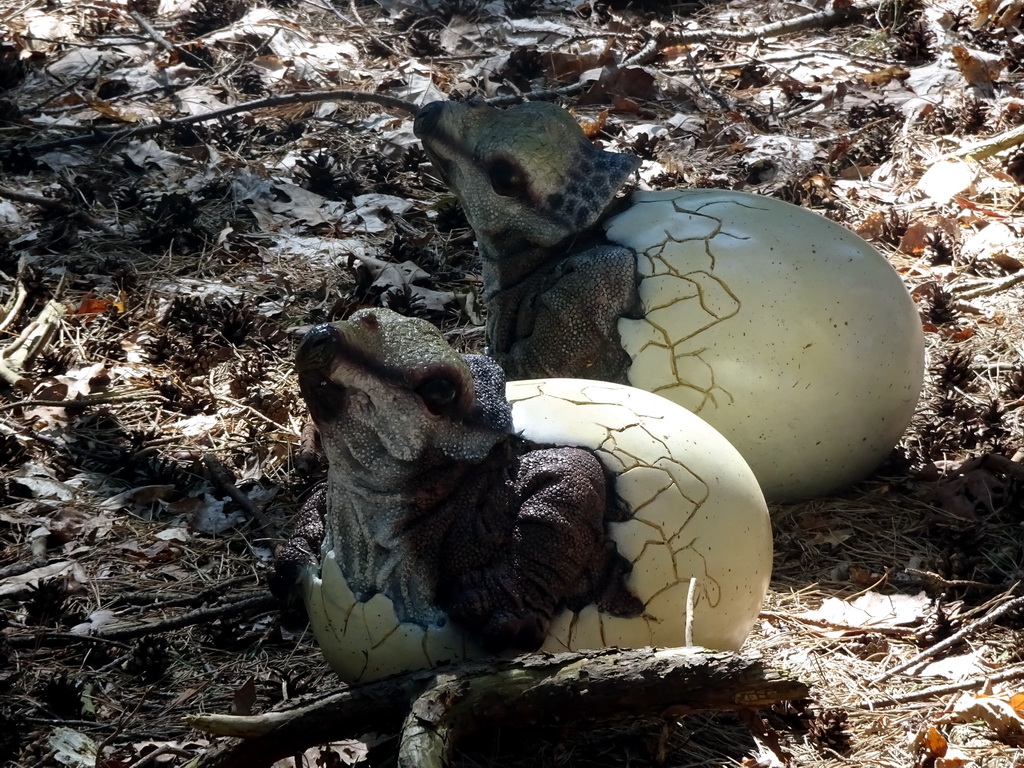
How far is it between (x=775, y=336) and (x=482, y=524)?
4.84 ft

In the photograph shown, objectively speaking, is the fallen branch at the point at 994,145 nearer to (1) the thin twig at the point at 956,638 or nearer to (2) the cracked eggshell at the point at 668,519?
(1) the thin twig at the point at 956,638

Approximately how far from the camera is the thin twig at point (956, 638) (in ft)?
12.0

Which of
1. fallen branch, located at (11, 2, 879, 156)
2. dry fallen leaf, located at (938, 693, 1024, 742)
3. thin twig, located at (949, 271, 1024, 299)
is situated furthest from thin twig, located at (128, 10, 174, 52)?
dry fallen leaf, located at (938, 693, 1024, 742)

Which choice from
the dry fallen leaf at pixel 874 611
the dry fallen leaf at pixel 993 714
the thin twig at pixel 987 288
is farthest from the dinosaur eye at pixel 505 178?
the thin twig at pixel 987 288

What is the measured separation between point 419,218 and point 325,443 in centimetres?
377

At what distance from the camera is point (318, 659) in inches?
150

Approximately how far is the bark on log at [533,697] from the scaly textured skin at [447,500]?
204 mm

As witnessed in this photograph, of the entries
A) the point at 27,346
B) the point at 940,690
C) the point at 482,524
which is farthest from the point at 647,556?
the point at 27,346

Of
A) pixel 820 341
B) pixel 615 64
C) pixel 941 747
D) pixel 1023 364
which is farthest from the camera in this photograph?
pixel 615 64

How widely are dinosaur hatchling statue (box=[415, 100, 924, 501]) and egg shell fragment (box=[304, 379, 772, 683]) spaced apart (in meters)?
A: 0.66

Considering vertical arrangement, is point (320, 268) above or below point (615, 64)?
below

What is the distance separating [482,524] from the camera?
3236 millimetres

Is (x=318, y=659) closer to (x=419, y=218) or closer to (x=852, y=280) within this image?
(x=852, y=280)

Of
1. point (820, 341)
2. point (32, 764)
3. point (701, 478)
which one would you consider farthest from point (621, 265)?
point (32, 764)
